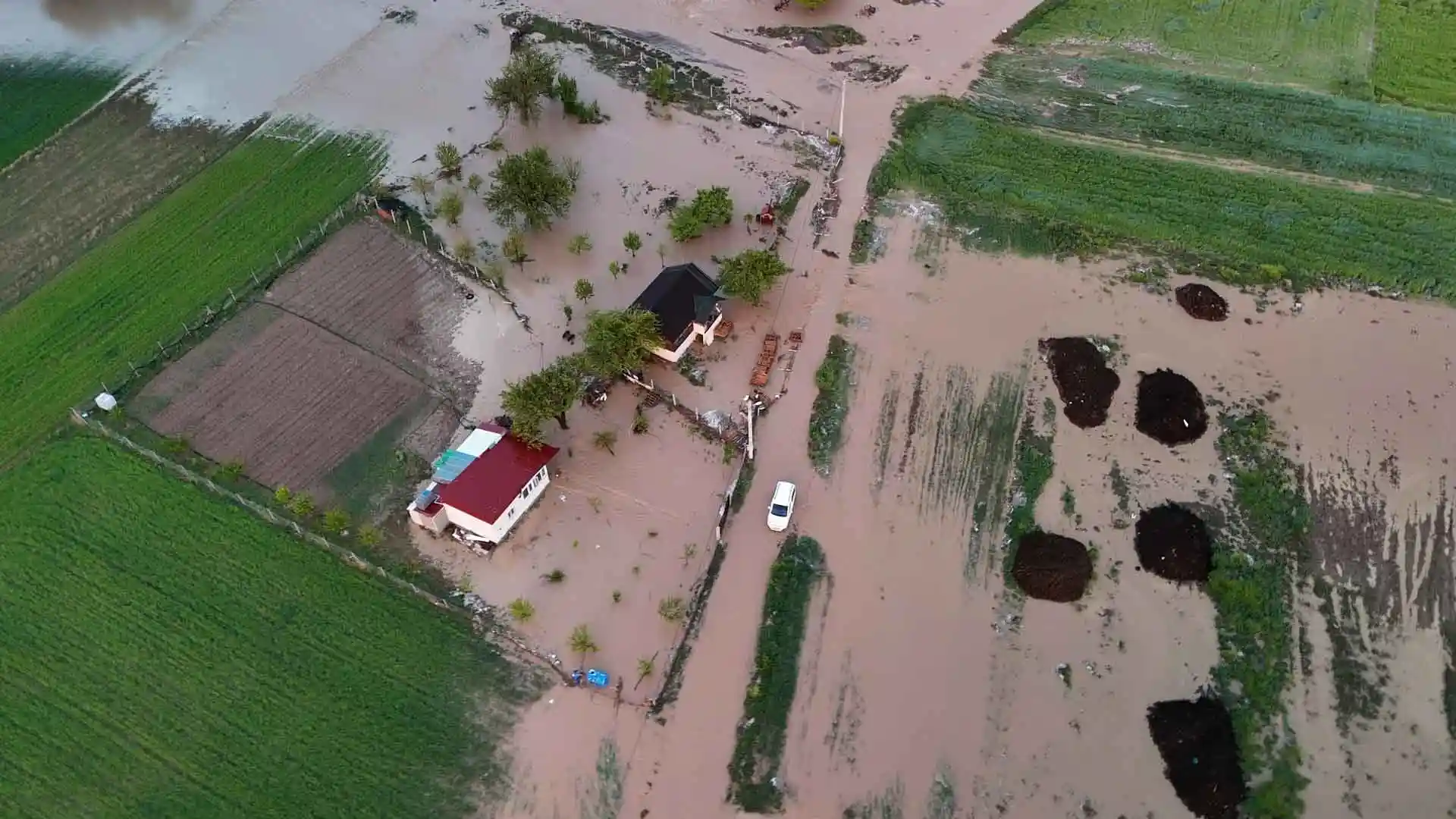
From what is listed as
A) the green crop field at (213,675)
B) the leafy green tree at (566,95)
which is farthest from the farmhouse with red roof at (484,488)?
the leafy green tree at (566,95)

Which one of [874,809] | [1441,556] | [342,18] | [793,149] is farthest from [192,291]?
[1441,556]

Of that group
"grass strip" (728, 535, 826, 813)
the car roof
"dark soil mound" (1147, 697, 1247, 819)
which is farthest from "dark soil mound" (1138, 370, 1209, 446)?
"grass strip" (728, 535, 826, 813)

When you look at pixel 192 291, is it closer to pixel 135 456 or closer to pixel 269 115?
pixel 135 456

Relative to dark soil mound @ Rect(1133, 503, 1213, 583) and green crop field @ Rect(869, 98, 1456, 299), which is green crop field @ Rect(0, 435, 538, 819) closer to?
dark soil mound @ Rect(1133, 503, 1213, 583)

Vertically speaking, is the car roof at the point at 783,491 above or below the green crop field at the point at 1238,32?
below

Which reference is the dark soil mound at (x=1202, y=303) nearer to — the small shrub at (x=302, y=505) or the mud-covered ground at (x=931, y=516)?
the mud-covered ground at (x=931, y=516)

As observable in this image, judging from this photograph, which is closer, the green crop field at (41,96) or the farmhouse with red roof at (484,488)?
the farmhouse with red roof at (484,488)
